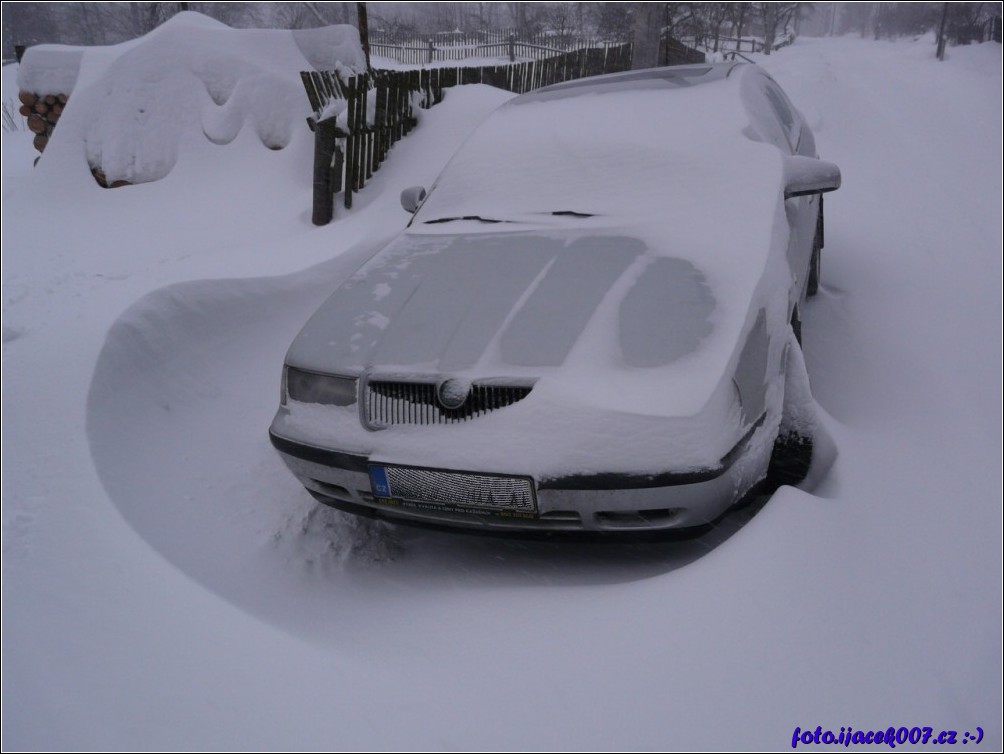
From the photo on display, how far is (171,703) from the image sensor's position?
4.94ft

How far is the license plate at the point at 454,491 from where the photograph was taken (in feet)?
6.28

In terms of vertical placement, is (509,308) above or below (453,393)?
above

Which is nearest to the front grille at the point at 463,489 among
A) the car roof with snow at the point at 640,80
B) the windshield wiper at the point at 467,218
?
the windshield wiper at the point at 467,218

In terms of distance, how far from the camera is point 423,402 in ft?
6.64

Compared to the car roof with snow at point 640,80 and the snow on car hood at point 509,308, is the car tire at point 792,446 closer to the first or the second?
the snow on car hood at point 509,308

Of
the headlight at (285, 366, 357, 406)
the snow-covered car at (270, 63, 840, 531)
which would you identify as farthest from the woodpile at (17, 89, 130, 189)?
the headlight at (285, 366, 357, 406)

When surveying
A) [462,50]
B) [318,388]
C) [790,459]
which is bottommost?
[790,459]

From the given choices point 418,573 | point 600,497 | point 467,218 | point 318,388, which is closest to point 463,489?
point 600,497

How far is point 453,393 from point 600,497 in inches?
20.8

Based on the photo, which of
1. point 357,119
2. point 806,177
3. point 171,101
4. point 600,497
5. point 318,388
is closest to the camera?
point 600,497

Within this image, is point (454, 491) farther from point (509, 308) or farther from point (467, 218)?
point (467, 218)

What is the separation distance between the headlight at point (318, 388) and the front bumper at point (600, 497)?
0.16 meters

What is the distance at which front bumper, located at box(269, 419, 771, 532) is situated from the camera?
1.84 metres

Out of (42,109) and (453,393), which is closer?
(453,393)
